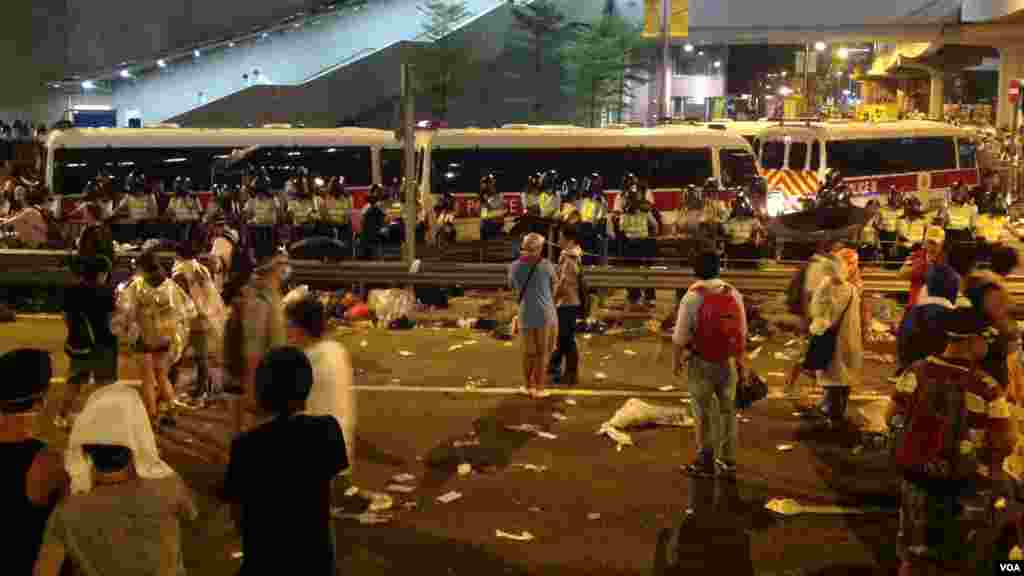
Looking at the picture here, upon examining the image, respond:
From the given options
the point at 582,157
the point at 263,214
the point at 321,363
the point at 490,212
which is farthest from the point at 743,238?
the point at 321,363

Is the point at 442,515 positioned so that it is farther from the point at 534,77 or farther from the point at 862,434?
the point at 534,77

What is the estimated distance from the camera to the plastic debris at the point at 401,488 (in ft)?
26.9

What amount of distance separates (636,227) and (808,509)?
10.2m

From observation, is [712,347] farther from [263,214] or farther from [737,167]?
[737,167]

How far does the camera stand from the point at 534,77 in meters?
45.2

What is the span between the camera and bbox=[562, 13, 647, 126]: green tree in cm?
4188

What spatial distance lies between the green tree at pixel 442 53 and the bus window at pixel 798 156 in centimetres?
1680

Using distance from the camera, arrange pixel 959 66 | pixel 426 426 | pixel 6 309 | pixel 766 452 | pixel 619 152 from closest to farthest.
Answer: pixel 766 452
pixel 426 426
pixel 6 309
pixel 619 152
pixel 959 66

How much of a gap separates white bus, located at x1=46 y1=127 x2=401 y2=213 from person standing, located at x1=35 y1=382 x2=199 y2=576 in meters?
18.8

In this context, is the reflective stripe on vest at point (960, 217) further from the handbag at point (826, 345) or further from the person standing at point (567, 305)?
the handbag at point (826, 345)

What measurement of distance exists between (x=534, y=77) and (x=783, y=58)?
32.5m

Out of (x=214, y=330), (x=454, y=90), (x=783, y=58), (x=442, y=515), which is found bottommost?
(x=442, y=515)

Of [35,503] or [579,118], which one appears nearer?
[35,503]

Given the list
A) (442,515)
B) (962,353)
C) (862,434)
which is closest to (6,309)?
(442,515)
